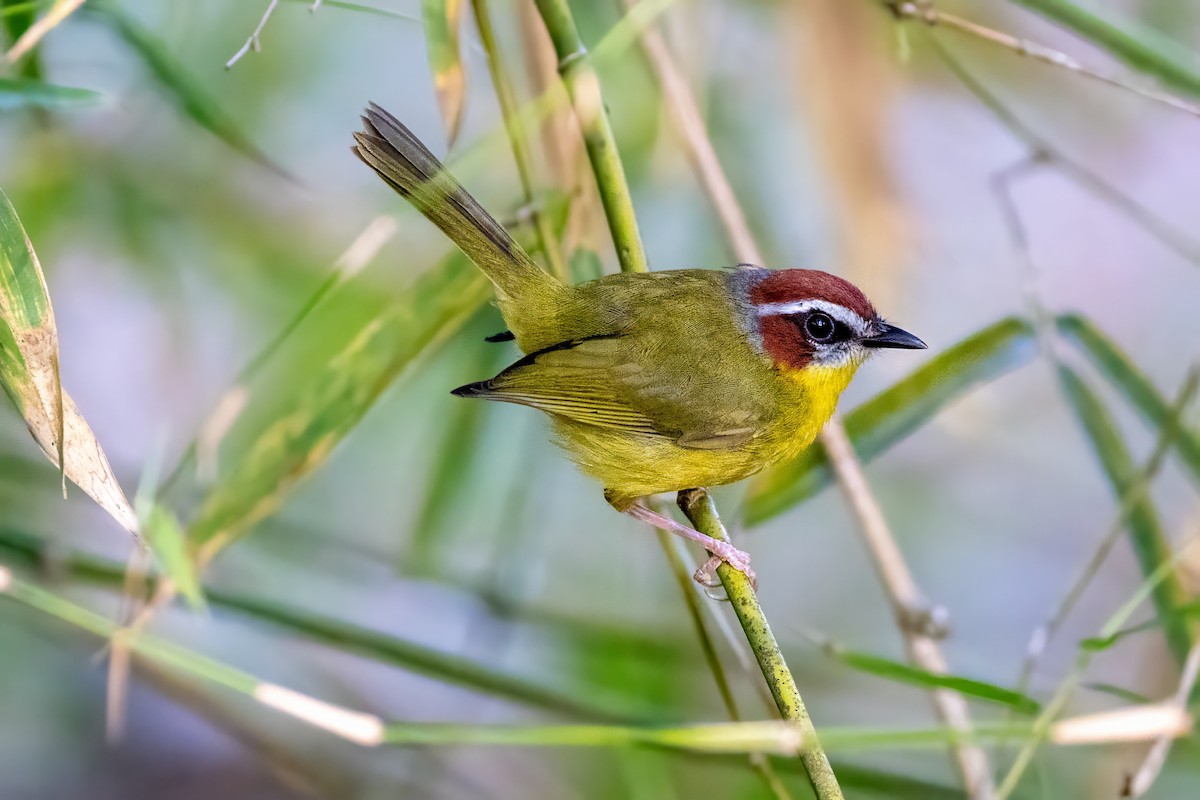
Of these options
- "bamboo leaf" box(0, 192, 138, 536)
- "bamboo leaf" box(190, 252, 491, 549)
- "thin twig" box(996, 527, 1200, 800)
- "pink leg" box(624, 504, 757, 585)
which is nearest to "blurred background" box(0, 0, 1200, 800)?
"bamboo leaf" box(190, 252, 491, 549)

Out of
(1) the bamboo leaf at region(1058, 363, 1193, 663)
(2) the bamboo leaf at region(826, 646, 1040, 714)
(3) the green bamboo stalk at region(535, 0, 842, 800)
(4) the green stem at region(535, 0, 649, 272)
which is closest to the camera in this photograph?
(2) the bamboo leaf at region(826, 646, 1040, 714)

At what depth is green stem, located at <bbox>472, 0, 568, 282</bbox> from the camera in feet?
7.04

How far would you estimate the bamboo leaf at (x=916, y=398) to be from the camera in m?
2.29

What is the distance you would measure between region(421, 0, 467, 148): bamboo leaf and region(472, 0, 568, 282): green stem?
0.05 metres

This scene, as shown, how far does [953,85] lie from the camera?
4066mm

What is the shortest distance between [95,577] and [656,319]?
4.70ft

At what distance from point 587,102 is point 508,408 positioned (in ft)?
3.66

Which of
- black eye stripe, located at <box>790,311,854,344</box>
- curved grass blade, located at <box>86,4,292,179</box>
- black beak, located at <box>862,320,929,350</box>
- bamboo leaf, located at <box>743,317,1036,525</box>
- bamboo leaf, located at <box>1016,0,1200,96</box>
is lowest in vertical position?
bamboo leaf, located at <box>743,317,1036,525</box>

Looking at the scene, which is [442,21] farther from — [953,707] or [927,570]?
[927,570]

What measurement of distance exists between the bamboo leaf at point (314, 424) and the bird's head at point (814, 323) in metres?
0.86

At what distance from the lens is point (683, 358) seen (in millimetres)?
2695

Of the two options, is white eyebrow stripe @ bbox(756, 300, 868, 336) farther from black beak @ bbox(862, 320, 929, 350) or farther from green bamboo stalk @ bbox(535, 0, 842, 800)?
green bamboo stalk @ bbox(535, 0, 842, 800)

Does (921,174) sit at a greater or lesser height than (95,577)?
greater

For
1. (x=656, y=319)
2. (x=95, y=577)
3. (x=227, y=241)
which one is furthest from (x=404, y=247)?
(x=95, y=577)
